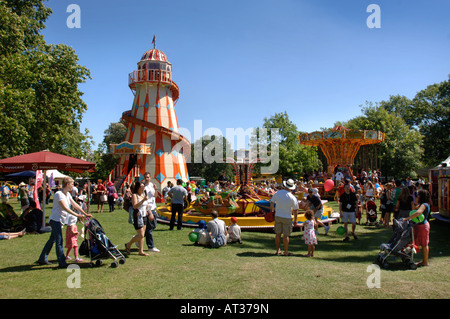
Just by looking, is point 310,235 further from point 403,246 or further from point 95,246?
point 95,246

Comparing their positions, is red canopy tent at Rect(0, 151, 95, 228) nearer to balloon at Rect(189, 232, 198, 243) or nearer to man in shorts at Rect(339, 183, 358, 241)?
balloon at Rect(189, 232, 198, 243)

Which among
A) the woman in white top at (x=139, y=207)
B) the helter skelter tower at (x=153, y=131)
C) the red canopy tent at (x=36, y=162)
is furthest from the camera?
the helter skelter tower at (x=153, y=131)

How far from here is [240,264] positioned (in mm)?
7363

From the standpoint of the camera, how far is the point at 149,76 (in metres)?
31.3

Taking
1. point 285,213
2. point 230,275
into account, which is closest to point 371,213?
point 285,213

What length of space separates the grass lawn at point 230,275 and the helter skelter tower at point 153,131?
20280mm

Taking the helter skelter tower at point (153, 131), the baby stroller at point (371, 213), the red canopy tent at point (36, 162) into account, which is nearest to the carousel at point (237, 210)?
the baby stroller at point (371, 213)

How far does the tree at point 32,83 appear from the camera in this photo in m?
18.5

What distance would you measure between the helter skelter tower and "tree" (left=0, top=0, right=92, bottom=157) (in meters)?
4.81

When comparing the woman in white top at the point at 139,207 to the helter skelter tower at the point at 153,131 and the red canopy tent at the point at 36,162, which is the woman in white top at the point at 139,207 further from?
the helter skelter tower at the point at 153,131

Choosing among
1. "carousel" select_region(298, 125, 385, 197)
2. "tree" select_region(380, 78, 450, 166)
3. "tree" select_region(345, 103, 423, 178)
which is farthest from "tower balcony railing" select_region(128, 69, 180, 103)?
"tree" select_region(380, 78, 450, 166)

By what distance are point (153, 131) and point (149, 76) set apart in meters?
5.15
